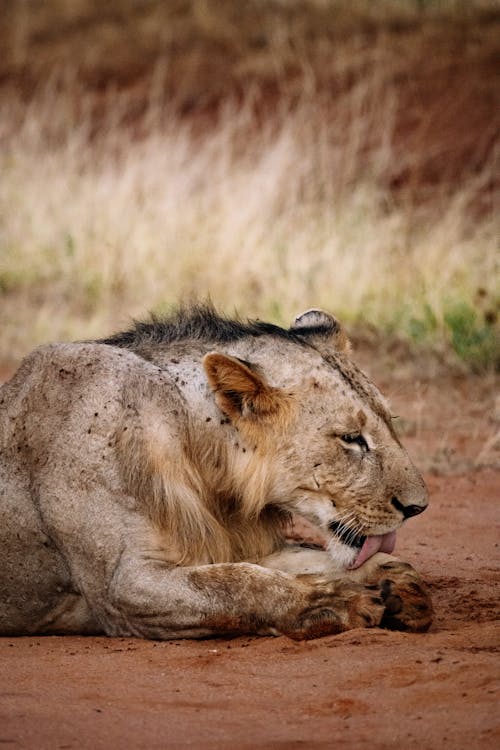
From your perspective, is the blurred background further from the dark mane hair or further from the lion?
the lion

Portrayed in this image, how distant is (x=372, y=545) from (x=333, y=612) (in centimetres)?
48

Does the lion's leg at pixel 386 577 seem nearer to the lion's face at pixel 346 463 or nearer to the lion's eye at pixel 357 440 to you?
the lion's face at pixel 346 463

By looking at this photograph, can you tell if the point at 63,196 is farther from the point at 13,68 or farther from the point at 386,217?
the point at 13,68

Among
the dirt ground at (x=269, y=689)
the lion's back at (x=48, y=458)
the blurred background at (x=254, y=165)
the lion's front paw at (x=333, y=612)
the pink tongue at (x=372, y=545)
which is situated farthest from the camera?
the blurred background at (x=254, y=165)

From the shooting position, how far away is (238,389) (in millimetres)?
4973

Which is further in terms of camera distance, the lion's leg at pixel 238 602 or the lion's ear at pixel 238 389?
the lion's ear at pixel 238 389

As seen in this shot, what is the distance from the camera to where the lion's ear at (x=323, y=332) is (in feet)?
17.6

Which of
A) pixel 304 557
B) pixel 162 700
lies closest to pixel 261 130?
pixel 304 557

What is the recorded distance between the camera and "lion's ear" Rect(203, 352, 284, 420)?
4.90 metres

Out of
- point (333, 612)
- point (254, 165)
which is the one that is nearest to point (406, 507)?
point (333, 612)

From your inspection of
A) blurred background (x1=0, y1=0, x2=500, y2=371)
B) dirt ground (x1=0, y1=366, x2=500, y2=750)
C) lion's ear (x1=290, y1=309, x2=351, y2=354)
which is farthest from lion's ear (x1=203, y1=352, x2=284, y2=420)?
blurred background (x1=0, y1=0, x2=500, y2=371)

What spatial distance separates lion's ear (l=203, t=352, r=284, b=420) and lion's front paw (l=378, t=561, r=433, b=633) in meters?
0.76

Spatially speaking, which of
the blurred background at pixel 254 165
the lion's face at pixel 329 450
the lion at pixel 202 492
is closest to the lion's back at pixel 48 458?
the lion at pixel 202 492

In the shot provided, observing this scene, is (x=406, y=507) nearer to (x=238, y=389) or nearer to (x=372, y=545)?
(x=372, y=545)
